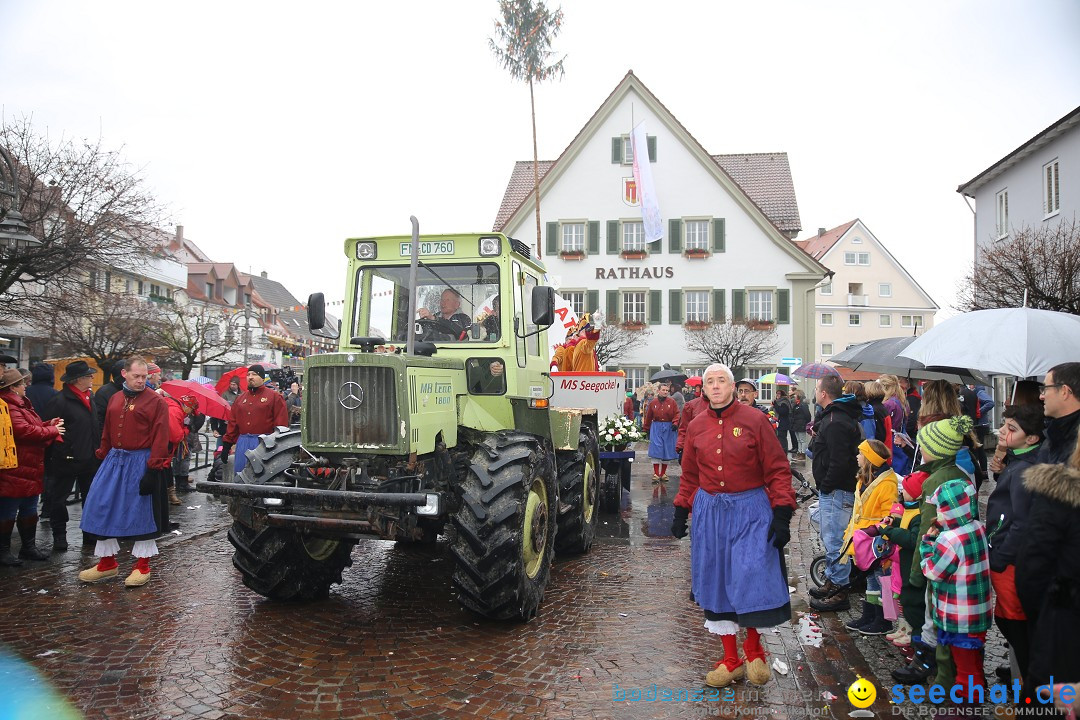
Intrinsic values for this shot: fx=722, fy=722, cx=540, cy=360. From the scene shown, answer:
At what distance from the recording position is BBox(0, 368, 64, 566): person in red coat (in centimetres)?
639

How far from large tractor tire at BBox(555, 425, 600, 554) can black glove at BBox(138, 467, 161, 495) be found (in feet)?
11.1

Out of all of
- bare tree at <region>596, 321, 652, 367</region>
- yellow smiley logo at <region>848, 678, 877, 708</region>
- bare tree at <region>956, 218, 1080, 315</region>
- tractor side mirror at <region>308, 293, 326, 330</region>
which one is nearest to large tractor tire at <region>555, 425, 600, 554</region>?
tractor side mirror at <region>308, 293, 326, 330</region>

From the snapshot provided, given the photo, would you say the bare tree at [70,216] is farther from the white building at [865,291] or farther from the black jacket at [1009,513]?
the white building at [865,291]

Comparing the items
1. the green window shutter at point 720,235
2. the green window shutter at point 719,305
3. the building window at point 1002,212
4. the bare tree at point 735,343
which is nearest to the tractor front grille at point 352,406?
the building window at point 1002,212

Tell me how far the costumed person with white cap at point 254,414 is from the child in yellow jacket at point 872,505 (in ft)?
22.2

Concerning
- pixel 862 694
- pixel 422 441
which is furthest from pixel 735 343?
pixel 862 694

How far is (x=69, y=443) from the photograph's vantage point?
737 centimetres

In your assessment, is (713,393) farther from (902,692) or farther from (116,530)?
(116,530)

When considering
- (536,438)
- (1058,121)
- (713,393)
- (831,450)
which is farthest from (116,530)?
(1058,121)

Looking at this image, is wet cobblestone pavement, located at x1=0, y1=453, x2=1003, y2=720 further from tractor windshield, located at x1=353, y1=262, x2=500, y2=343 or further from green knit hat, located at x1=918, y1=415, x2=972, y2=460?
tractor windshield, located at x1=353, y1=262, x2=500, y2=343

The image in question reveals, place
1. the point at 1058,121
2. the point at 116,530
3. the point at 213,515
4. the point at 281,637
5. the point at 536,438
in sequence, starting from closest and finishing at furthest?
1. the point at 281,637
2. the point at 536,438
3. the point at 116,530
4. the point at 213,515
5. the point at 1058,121

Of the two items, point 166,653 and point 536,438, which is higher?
point 536,438

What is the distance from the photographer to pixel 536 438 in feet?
17.4

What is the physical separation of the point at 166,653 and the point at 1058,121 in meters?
21.3
